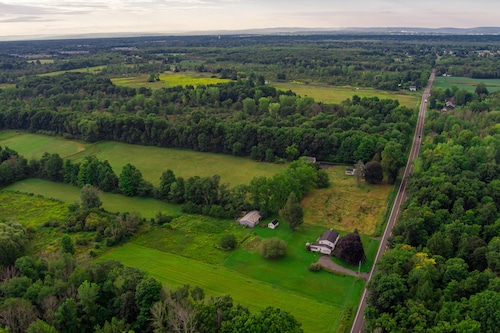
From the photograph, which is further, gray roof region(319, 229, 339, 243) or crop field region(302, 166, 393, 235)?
crop field region(302, 166, 393, 235)

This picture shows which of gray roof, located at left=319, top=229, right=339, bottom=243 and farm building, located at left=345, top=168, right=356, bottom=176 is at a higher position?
farm building, located at left=345, top=168, right=356, bottom=176

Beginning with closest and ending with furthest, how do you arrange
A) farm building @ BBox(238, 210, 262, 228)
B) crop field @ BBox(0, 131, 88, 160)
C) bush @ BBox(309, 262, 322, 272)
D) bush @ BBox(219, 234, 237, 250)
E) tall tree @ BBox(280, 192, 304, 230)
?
1. bush @ BBox(309, 262, 322, 272)
2. bush @ BBox(219, 234, 237, 250)
3. tall tree @ BBox(280, 192, 304, 230)
4. farm building @ BBox(238, 210, 262, 228)
5. crop field @ BBox(0, 131, 88, 160)

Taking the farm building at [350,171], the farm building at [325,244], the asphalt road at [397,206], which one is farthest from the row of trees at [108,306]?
the farm building at [350,171]

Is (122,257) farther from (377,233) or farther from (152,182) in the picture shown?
(377,233)

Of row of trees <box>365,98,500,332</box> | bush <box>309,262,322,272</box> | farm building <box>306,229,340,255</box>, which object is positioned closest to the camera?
row of trees <box>365,98,500,332</box>

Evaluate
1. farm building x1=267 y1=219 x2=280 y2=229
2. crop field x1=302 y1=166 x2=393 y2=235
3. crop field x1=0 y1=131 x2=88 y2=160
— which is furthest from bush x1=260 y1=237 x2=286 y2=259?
crop field x1=0 y1=131 x2=88 y2=160

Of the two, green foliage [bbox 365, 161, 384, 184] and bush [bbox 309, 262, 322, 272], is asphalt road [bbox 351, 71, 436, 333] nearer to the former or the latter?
green foliage [bbox 365, 161, 384, 184]

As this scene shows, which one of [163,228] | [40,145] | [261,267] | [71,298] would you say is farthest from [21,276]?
[40,145]

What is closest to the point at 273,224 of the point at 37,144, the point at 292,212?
the point at 292,212
